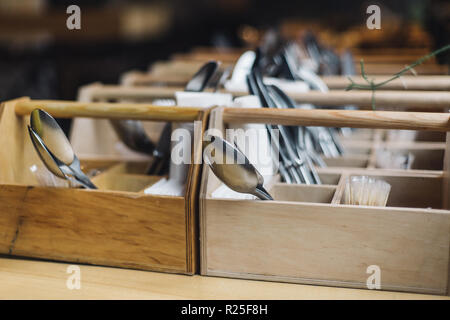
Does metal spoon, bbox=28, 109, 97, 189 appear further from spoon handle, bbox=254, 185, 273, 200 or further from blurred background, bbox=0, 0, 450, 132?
blurred background, bbox=0, 0, 450, 132

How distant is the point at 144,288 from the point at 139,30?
6.25 metres

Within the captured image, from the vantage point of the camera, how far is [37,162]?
3.59ft

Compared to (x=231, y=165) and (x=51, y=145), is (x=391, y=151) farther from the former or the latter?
(x=51, y=145)

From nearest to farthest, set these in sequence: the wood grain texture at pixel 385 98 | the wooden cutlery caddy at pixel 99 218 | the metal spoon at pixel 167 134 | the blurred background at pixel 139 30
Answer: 1. the wooden cutlery caddy at pixel 99 218
2. the wood grain texture at pixel 385 98
3. the metal spoon at pixel 167 134
4. the blurred background at pixel 139 30

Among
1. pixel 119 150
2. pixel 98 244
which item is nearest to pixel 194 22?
pixel 119 150

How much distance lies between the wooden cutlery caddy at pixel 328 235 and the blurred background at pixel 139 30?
1302 millimetres

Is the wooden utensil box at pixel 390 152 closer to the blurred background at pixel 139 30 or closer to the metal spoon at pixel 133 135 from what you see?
the metal spoon at pixel 133 135

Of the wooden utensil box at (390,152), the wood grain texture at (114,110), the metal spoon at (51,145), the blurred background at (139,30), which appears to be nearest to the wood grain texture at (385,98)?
the wooden utensil box at (390,152)

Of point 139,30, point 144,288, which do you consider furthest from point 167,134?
point 139,30

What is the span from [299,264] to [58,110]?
553mm

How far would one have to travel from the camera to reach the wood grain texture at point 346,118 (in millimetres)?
828

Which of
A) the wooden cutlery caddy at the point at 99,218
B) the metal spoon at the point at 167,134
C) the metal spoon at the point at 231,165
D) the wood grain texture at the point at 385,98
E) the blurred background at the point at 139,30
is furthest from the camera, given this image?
the blurred background at the point at 139,30

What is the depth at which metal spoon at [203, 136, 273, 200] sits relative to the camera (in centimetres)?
78

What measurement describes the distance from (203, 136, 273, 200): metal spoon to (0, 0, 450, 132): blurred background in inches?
54.6
